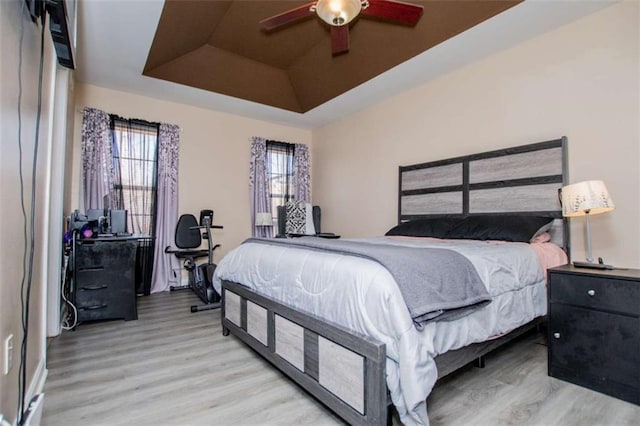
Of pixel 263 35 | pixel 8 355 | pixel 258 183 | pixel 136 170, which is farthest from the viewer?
pixel 258 183

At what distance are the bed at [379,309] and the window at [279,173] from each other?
2.85m

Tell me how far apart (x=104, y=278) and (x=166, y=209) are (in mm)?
1626

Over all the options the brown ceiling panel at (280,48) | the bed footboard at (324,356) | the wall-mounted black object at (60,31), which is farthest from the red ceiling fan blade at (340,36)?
the bed footboard at (324,356)

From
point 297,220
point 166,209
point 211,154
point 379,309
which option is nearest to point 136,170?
point 166,209

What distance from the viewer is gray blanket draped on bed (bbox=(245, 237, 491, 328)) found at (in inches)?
55.6

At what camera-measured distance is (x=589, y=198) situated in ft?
7.22

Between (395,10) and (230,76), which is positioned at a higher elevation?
(230,76)

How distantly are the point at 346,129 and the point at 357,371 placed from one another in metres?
4.40

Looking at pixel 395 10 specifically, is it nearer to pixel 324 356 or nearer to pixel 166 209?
pixel 324 356

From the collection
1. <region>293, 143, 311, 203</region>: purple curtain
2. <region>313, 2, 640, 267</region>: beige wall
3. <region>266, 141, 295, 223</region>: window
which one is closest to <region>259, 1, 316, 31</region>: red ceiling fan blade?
<region>313, 2, 640, 267</region>: beige wall

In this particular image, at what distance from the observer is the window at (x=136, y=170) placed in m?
4.22

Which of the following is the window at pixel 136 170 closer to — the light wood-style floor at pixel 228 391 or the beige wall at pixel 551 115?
the light wood-style floor at pixel 228 391

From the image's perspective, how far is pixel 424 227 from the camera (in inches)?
134

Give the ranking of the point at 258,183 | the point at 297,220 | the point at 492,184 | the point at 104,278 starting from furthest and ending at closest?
the point at 258,183
the point at 297,220
the point at 492,184
the point at 104,278
